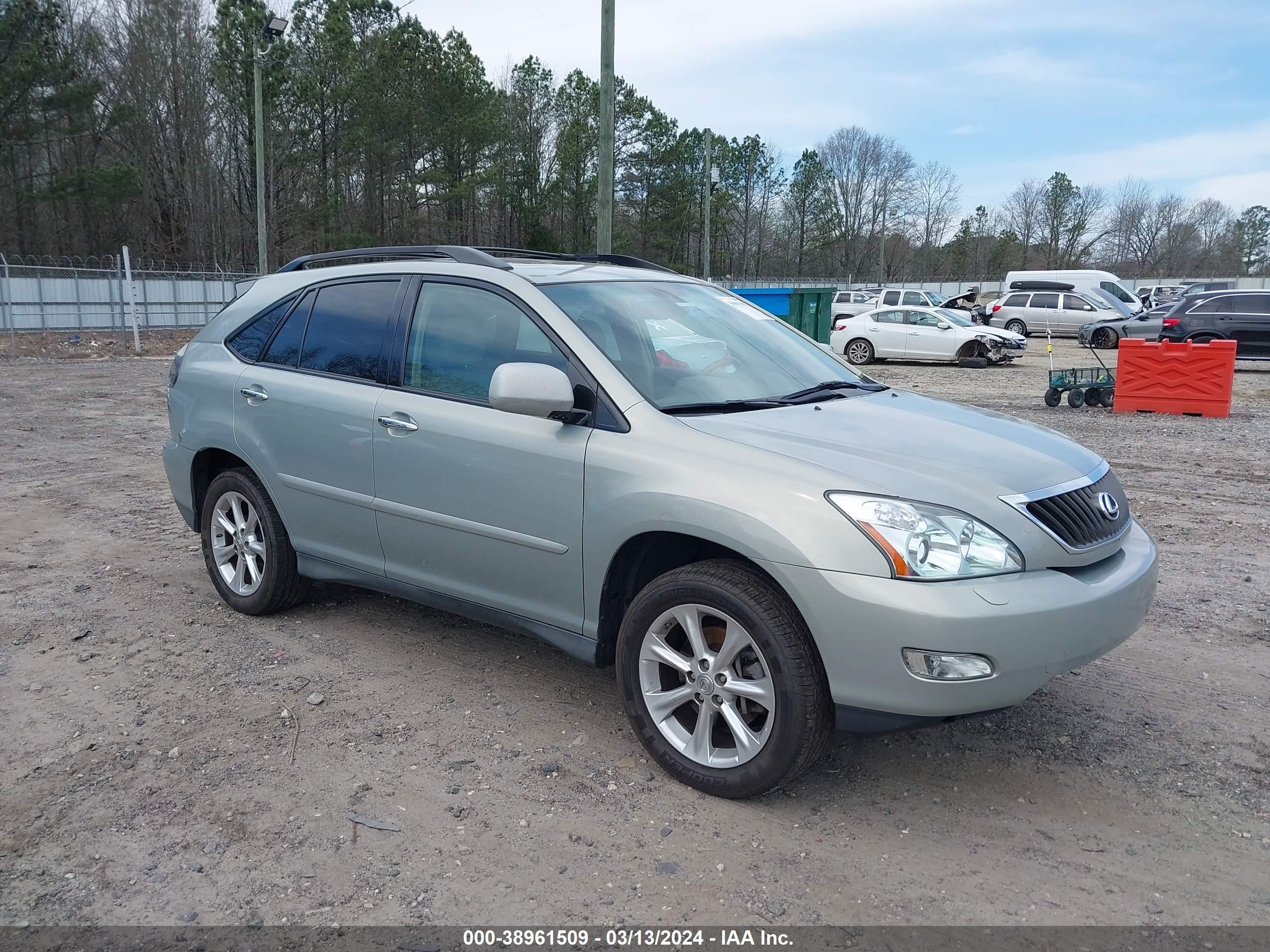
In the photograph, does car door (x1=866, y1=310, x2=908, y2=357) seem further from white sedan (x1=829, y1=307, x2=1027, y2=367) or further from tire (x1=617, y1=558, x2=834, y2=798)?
tire (x1=617, y1=558, x2=834, y2=798)

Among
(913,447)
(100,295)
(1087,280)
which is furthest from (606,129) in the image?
(1087,280)

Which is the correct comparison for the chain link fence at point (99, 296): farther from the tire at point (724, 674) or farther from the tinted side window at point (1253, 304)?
the tire at point (724, 674)

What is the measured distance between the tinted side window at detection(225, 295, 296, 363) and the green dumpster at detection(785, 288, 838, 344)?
2326 centimetres

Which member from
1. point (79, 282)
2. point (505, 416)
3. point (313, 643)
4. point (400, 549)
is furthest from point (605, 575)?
point (79, 282)

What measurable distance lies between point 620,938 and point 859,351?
22.8m

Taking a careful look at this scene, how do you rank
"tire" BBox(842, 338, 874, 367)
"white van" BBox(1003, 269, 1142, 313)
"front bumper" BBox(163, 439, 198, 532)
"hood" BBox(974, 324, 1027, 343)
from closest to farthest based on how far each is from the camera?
"front bumper" BBox(163, 439, 198, 532) < "hood" BBox(974, 324, 1027, 343) < "tire" BBox(842, 338, 874, 367) < "white van" BBox(1003, 269, 1142, 313)

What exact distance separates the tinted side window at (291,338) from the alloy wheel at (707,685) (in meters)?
2.45

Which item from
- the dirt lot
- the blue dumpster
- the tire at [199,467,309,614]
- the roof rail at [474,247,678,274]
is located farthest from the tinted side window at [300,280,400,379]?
the blue dumpster

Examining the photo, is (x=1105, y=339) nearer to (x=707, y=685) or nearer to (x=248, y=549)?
(x=248, y=549)

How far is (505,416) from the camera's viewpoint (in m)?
3.84

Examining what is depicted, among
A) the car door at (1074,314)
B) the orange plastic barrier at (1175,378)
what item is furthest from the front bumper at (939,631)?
the car door at (1074,314)

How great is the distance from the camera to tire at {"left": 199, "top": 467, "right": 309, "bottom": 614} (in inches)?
191

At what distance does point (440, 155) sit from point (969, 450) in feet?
148

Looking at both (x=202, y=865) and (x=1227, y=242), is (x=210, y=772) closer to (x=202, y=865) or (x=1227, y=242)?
(x=202, y=865)
